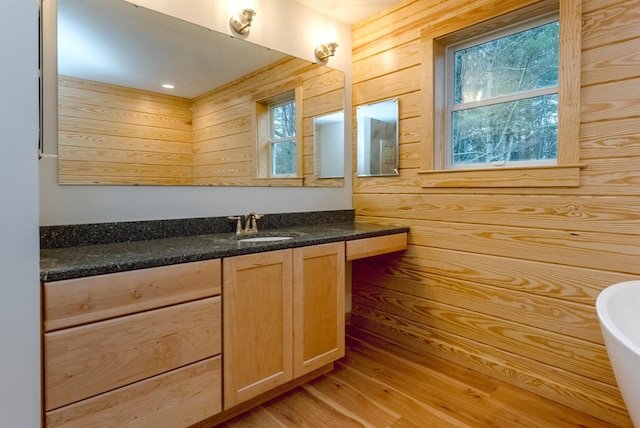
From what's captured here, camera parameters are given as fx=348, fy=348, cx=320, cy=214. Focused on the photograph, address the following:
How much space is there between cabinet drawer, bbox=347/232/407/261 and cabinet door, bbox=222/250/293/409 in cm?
46

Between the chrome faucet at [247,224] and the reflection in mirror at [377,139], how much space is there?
0.97 m

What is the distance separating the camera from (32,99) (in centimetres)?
81

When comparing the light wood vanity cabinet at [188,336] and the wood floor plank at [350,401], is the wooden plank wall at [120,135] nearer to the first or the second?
the light wood vanity cabinet at [188,336]

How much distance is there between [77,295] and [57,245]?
546 mm

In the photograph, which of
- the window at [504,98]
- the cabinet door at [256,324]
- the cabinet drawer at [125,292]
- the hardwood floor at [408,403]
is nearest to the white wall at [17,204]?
the cabinet drawer at [125,292]

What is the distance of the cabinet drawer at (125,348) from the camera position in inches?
45.7

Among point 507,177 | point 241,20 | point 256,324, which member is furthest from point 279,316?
point 241,20

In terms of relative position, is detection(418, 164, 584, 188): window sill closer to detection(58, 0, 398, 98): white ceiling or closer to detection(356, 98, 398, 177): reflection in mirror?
detection(356, 98, 398, 177): reflection in mirror

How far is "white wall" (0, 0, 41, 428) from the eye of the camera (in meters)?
0.77

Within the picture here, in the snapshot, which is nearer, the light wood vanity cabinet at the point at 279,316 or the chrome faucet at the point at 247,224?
the light wood vanity cabinet at the point at 279,316

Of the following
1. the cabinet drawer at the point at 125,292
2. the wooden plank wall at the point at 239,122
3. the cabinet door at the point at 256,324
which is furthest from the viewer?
the wooden plank wall at the point at 239,122

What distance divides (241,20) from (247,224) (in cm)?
123

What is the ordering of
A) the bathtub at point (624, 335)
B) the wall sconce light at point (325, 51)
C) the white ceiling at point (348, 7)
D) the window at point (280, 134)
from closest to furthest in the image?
1. the bathtub at point (624, 335)
2. the window at point (280, 134)
3. the white ceiling at point (348, 7)
4. the wall sconce light at point (325, 51)

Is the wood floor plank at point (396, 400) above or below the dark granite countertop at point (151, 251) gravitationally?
below
